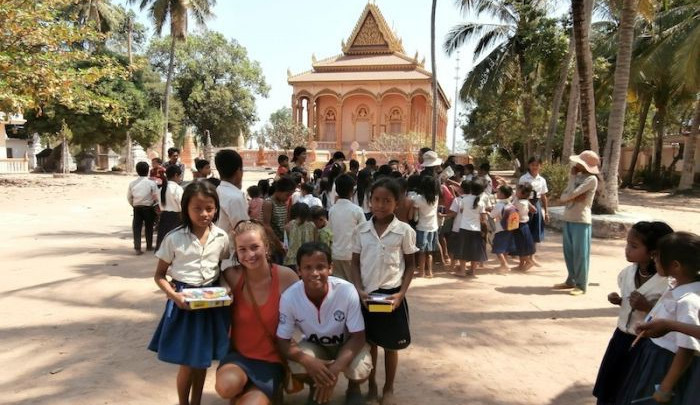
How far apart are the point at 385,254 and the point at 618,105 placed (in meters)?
8.86

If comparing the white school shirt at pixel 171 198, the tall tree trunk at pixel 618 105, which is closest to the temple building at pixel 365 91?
the tall tree trunk at pixel 618 105

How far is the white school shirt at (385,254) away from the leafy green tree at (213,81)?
3826 cm

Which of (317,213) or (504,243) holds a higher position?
(317,213)

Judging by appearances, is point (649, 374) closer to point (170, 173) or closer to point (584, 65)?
point (170, 173)

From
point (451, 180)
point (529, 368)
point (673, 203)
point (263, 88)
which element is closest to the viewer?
point (529, 368)

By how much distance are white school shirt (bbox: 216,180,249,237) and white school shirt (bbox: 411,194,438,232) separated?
289cm

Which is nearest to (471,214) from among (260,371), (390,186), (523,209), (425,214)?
(425,214)

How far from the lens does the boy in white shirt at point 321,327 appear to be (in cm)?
270

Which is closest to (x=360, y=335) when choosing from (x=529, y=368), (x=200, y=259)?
(x=200, y=259)

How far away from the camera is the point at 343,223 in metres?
4.68

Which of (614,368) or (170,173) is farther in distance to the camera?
(170,173)

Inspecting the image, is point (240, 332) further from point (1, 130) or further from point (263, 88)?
point (263, 88)

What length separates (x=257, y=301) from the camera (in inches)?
111

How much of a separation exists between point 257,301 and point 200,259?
0.42 metres
